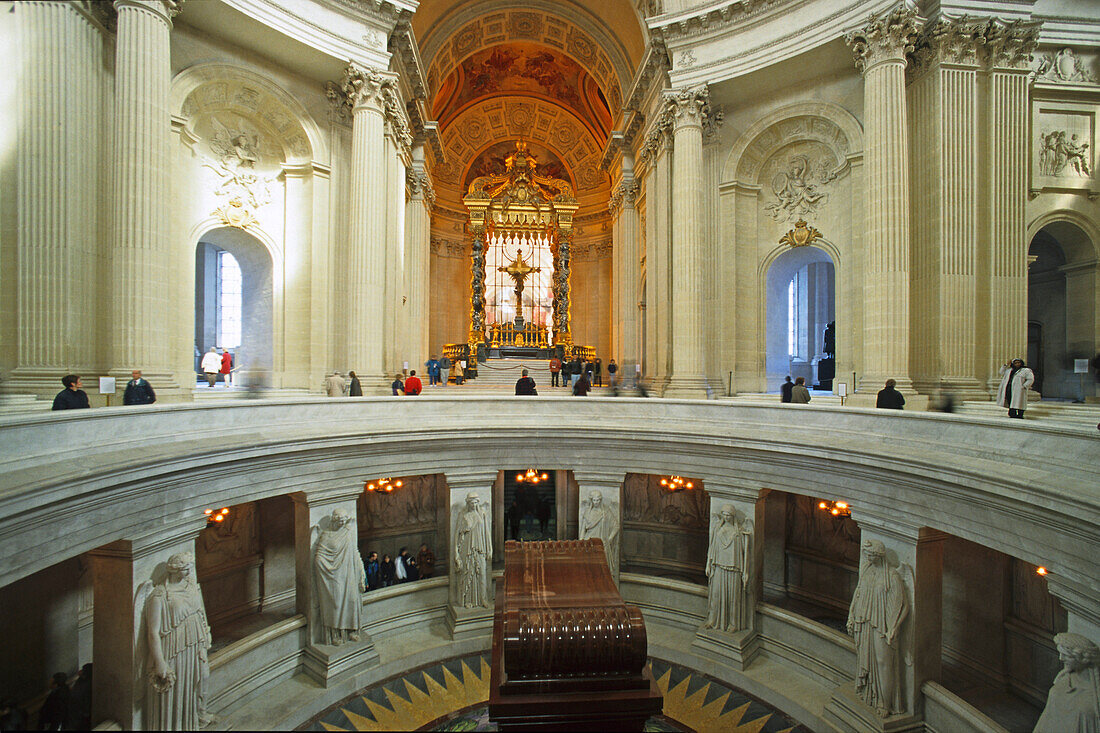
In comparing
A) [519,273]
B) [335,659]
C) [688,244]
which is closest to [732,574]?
[335,659]

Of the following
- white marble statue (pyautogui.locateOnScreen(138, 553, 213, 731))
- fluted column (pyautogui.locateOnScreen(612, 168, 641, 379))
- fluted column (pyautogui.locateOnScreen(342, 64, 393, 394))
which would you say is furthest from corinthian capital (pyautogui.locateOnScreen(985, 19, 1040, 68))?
white marble statue (pyautogui.locateOnScreen(138, 553, 213, 731))

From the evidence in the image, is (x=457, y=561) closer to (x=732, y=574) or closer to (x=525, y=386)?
(x=525, y=386)

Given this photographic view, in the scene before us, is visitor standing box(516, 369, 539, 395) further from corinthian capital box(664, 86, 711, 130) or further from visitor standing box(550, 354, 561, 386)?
corinthian capital box(664, 86, 711, 130)

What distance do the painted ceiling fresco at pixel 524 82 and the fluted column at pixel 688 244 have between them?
10801 millimetres

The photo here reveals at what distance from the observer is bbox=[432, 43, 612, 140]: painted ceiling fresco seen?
23.9 metres

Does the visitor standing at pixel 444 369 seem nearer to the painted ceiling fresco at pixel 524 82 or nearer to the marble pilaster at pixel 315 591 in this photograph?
the marble pilaster at pixel 315 591

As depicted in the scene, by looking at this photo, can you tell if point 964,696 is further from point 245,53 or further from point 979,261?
point 245,53

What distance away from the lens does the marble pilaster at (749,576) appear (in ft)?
29.9

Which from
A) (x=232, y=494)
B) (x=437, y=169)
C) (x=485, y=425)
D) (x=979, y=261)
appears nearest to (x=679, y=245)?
(x=979, y=261)

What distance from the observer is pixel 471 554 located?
10305 mm

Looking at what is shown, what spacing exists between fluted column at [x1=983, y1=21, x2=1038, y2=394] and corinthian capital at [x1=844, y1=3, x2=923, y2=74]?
1540mm

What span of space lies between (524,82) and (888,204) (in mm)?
19873

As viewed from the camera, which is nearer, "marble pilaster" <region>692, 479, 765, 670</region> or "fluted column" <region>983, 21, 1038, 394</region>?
"marble pilaster" <region>692, 479, 765, 670</region>

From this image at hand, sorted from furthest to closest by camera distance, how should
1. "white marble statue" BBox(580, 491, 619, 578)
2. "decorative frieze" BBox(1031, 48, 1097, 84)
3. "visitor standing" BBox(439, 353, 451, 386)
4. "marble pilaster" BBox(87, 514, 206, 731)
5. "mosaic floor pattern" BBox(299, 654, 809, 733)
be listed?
1. "visitor standing" BBox(439, 353, 451, 386)
2. "decorative frieze" BBox(1031, 48, 1097, 84)
3. "white marble statue" BBox(580, 491, 619, 578)
4. "mosaic floor pattern" BBox(299, 654, 809, 733)
5. "marble pilaster" BBox(87, 514, 206, 731)
